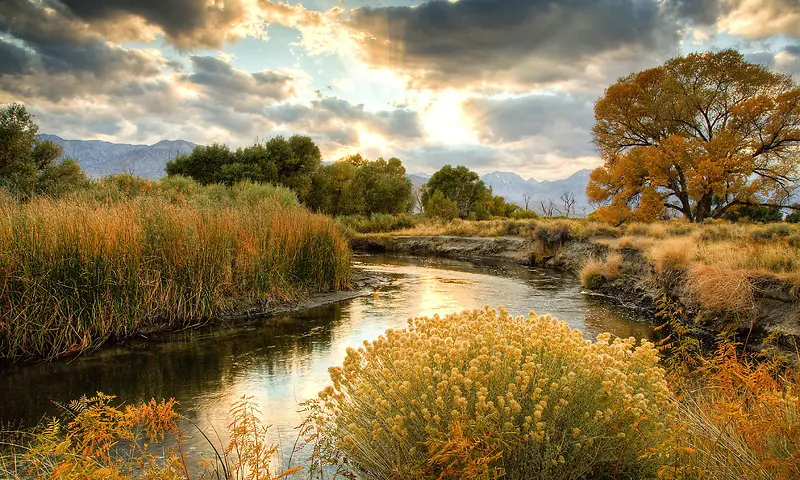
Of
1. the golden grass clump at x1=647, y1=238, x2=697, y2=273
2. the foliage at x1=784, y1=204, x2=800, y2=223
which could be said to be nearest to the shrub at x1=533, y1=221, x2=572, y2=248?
the golden grass clump at x1=647, y1=238, x2=697, y2=273

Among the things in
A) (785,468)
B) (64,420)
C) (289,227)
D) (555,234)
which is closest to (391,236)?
(555,234)

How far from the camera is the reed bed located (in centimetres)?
662

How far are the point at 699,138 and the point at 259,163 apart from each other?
3085 centimetres

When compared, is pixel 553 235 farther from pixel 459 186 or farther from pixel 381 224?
pixel 459 186

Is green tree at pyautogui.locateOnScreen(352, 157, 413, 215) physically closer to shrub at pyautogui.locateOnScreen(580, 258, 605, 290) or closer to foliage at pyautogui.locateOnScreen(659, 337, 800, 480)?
shrub at pyautogui.locateOnScreen(580, 258, 605, 290)

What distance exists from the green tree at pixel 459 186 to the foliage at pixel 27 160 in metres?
42.6

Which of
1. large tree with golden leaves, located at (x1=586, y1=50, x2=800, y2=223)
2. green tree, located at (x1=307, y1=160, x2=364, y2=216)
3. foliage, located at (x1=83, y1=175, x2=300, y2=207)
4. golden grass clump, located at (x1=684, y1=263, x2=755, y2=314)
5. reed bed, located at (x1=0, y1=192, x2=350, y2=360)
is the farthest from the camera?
green tree, located at (x1=307, y1=160, x2=364, y2=216)

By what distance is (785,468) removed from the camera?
2.22 meters

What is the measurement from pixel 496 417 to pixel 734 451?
1537 millimetres

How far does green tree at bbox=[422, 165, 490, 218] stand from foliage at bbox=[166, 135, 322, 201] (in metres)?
20.4

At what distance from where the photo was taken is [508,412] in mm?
2580

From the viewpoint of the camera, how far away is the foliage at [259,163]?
33531mm

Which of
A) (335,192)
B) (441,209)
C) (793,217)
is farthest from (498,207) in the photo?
(793,217)

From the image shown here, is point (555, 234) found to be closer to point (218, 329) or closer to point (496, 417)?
point (218, 329)
